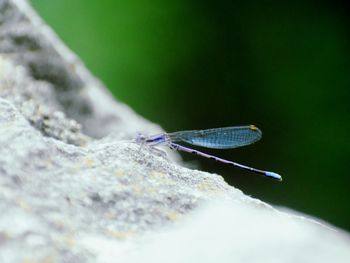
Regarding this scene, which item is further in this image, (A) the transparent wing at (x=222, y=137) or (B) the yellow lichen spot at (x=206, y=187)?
(A) the transparent wing at (x=222, y=137)

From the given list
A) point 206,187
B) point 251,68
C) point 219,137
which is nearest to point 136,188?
point 206,187

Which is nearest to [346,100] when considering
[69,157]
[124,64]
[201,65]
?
[201,65]

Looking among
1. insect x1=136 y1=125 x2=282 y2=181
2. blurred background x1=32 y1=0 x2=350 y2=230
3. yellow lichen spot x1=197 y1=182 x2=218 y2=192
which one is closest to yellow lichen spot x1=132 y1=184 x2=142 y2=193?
yellow lichen spot x1=197 y1=182 x2=218 y2=192

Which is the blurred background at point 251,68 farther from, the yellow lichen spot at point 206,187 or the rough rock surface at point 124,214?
the rough rock surface at point 124,214

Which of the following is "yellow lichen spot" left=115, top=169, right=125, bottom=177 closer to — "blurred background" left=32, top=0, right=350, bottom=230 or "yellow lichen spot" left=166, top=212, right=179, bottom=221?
"yellow lichen spot" left=166, top=212, right=179, bottom=221

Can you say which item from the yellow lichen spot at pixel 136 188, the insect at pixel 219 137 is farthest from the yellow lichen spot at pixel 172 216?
the insect at pixel 219 137

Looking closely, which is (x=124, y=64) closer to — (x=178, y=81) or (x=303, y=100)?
(x=178, y=81)
